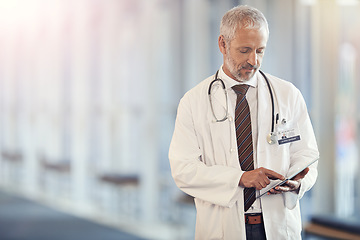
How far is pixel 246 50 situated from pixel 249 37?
0.04 m

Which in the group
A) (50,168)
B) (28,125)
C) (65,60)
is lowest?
(50,168)

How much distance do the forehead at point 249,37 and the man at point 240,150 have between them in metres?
0.06

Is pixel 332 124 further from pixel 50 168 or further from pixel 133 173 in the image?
pixel 50 168

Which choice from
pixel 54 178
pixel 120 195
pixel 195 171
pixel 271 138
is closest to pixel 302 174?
pixel 271 138

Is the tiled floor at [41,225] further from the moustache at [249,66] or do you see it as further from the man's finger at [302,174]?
the moustache at [249,66]

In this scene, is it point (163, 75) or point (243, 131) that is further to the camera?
point (163, 75)

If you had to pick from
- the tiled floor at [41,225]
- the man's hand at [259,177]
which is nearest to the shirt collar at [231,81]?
the man's hand at [259,177]

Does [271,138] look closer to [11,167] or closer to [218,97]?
[218,97]

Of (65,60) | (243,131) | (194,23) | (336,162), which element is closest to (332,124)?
(336,162)

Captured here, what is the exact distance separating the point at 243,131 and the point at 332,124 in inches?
109

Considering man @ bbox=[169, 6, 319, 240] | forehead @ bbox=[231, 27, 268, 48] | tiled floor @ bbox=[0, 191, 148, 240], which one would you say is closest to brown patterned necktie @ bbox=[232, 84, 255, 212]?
man @ bbox=[169, 6, 319, 240]

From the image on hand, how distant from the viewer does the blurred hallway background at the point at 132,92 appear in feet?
13.2

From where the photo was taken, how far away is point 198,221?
1.55 meters

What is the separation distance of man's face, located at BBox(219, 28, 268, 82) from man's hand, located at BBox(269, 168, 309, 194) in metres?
0.36
